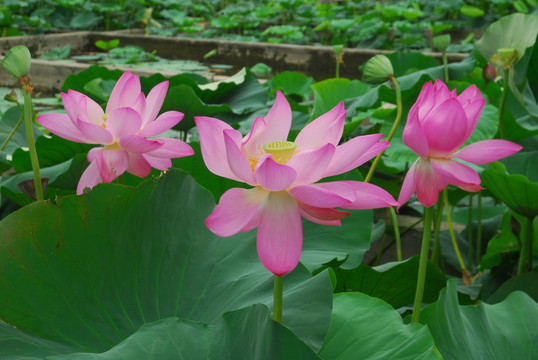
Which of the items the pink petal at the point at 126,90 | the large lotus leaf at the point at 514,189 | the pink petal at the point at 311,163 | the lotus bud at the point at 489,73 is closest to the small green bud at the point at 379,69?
the large lotus leaf at the point at 514,189

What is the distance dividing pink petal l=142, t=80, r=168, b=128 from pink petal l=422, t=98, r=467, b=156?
253 mm

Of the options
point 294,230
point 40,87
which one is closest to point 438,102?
point 294,230

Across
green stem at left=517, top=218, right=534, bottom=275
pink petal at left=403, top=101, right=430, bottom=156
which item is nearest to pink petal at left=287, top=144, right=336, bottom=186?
pink petal at left=403, top=101, right=430, bottom=156

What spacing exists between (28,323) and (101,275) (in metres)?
0.07

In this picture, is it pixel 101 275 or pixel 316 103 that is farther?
pixel 316 103

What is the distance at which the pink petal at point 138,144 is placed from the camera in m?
0.56

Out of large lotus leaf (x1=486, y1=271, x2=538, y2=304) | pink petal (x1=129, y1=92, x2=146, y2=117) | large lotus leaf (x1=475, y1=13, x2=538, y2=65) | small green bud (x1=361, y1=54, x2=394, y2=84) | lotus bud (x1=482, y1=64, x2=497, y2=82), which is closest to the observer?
pink petal (x1=129, y1=92, x2=146, y2=117)

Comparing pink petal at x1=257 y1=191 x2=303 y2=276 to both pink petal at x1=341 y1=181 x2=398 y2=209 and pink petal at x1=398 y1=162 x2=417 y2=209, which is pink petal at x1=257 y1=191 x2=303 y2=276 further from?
pink petal at x1=398 y1=162 x2=417 y2=209

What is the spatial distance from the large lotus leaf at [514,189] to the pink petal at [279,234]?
55 cm

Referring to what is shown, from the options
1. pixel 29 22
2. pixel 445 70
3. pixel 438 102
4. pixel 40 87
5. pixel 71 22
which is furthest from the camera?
pixel 71 22

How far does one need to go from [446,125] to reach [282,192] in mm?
162

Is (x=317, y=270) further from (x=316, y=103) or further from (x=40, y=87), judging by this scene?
(x=40, y=87)

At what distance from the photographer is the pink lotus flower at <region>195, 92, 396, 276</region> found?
387mm

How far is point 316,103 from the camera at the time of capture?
1.43 meters
